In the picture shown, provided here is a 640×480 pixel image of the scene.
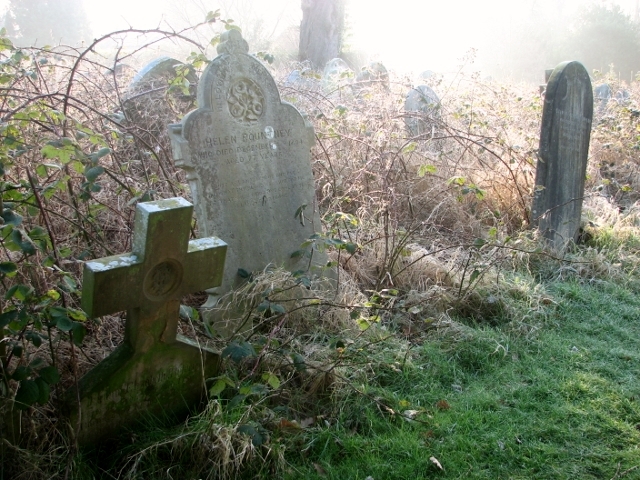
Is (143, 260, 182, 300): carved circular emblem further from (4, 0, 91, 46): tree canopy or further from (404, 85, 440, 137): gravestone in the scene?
(4, 0, 91, 46): tree canopy

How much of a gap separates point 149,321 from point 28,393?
545mm

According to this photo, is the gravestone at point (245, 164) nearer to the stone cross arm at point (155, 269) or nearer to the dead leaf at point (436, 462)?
the stone cross arm at point (155, 269)

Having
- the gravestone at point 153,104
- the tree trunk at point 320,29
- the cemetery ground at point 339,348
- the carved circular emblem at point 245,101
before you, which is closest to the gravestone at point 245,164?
the carved circular emblem at point 245,101

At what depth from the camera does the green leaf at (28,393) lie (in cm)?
219

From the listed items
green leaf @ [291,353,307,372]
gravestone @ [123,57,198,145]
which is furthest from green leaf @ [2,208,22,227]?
gravestone @ [123,57,198,145]

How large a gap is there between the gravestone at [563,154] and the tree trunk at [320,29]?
1080 cm

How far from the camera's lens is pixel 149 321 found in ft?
8.23

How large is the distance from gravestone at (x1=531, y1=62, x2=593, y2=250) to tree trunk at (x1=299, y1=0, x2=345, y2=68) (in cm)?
1080

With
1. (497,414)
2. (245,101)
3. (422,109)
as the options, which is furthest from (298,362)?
(422,109)

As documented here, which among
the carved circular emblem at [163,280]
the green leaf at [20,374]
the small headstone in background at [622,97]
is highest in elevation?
the small headstone in background at [622,97]

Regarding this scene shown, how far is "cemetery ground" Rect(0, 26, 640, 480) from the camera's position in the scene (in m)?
2.40

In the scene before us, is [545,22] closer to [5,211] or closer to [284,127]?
[284,127]

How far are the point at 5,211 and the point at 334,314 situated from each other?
2.14m

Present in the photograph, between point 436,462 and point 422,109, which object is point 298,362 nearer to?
point 436,462
